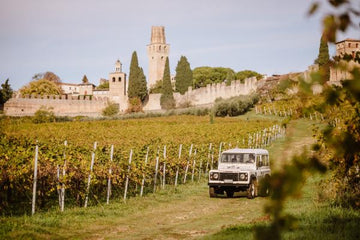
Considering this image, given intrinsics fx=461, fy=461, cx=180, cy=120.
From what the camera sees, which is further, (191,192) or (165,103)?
(165,103)

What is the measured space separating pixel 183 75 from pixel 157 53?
Answer: 137 feet

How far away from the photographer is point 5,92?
8944 cm

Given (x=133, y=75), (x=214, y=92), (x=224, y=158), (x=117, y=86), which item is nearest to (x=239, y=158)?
(x=224, y=158)

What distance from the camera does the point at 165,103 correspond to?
8369 centimetres

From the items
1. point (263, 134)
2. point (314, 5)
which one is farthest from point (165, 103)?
point (314, 5)

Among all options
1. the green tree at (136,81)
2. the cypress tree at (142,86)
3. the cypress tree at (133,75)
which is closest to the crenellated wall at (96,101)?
the cypress tree at (142,86)

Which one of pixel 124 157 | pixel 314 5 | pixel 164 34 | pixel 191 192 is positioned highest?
pixel 164 34

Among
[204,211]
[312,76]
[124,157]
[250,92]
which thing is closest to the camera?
[312,76]

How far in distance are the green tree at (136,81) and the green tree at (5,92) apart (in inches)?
927

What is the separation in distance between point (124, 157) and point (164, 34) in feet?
387

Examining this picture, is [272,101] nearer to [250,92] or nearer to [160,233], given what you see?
[250,92]

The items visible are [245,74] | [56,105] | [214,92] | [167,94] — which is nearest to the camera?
[214,92]

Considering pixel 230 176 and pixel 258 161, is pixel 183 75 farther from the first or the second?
pixel 230 176

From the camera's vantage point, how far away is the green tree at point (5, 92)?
8762 cm
